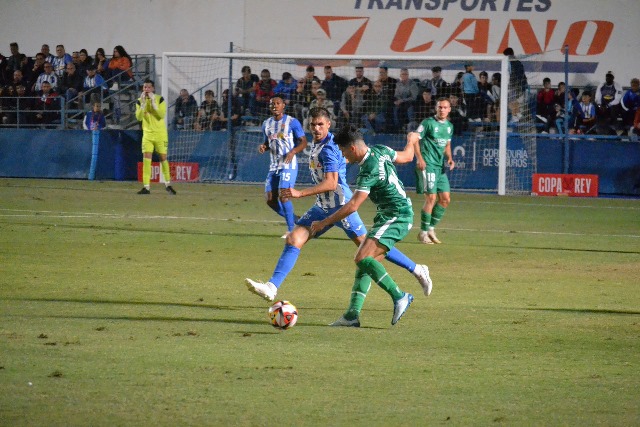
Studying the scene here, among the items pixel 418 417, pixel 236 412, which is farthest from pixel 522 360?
pixel 236 412

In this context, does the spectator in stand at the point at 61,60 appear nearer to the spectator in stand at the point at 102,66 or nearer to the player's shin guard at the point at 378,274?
the spectator in stand at the point at 102,66

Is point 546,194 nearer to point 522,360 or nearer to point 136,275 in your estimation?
point 136,275

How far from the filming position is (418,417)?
5887 mm

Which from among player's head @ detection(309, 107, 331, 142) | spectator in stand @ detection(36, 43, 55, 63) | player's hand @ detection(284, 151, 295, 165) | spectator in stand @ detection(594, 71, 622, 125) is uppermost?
spectator in stand @ detection(36, 43, 55, 63)

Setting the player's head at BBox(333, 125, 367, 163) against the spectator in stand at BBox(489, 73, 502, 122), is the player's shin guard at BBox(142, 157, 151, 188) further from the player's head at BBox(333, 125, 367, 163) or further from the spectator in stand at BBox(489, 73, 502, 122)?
the player's head at BBox(333, 125, 367, 163)

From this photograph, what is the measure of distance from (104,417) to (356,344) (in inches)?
108

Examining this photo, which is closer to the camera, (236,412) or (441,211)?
(236,412)

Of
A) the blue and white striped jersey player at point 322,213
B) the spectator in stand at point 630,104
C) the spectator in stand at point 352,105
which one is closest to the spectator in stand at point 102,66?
the spectator in stand at point 352,105

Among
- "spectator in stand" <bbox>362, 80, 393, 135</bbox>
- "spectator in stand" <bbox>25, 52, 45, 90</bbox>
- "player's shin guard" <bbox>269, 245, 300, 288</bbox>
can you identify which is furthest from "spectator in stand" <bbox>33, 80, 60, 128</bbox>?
"player's shin guard" <bbox>269, 245, 300, 288</bbox>

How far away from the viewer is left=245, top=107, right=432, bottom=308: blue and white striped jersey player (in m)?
9.57

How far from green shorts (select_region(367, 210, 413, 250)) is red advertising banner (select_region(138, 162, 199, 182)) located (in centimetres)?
1956

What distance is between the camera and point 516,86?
27.5 m

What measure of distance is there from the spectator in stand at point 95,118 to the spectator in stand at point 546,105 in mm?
11736

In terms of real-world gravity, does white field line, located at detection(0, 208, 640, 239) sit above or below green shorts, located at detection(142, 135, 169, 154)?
below
